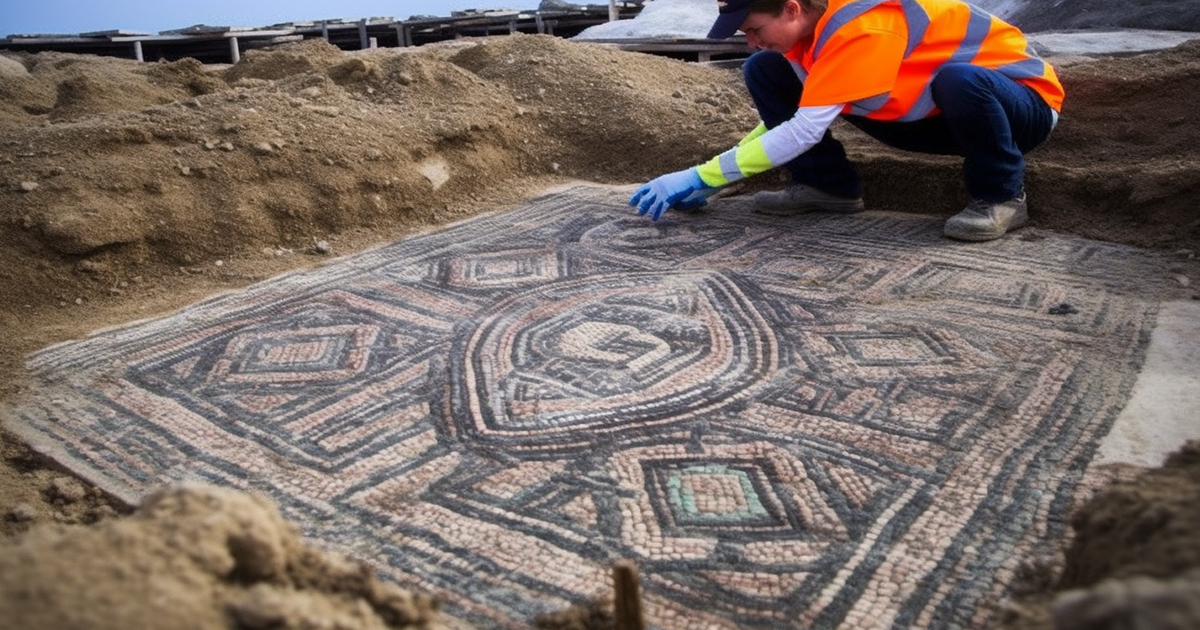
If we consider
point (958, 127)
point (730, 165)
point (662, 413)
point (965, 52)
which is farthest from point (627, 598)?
point (965, 52)

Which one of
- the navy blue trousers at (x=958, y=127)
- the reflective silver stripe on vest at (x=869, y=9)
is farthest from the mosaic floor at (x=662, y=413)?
the reflective silver stripe on vest at (x=869, y=9)

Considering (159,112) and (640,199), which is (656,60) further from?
(159,112)

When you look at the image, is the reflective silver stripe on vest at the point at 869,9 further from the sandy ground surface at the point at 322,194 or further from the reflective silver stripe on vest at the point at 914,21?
the sandy ground surface at the point at 322,194

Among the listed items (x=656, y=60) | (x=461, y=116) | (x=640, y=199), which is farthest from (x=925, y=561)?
(x=656, y=60)

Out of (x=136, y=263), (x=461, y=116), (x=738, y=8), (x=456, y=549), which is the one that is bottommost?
(x=456, y=549)

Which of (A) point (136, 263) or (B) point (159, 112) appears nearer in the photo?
(A) point (136, 263)

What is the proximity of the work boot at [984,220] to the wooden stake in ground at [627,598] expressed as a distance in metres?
2.51

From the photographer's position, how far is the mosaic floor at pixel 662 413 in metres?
1.73

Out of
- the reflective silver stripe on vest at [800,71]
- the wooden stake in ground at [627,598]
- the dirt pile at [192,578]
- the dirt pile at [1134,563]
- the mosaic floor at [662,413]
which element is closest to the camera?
the dirt pile at [1134,563]

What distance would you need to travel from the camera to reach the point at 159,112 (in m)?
3.89

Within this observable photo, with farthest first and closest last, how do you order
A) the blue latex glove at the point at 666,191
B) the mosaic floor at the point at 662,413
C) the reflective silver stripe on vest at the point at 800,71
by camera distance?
the blue latex glove at the point at 666,191 → the reflective silver stripe on vest at the point at 800,71 → the mosaic floor at the point at 662,413

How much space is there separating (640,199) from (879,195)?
108cm

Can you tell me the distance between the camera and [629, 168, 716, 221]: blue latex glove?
11.5 feet

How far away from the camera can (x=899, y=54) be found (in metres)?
3.13
